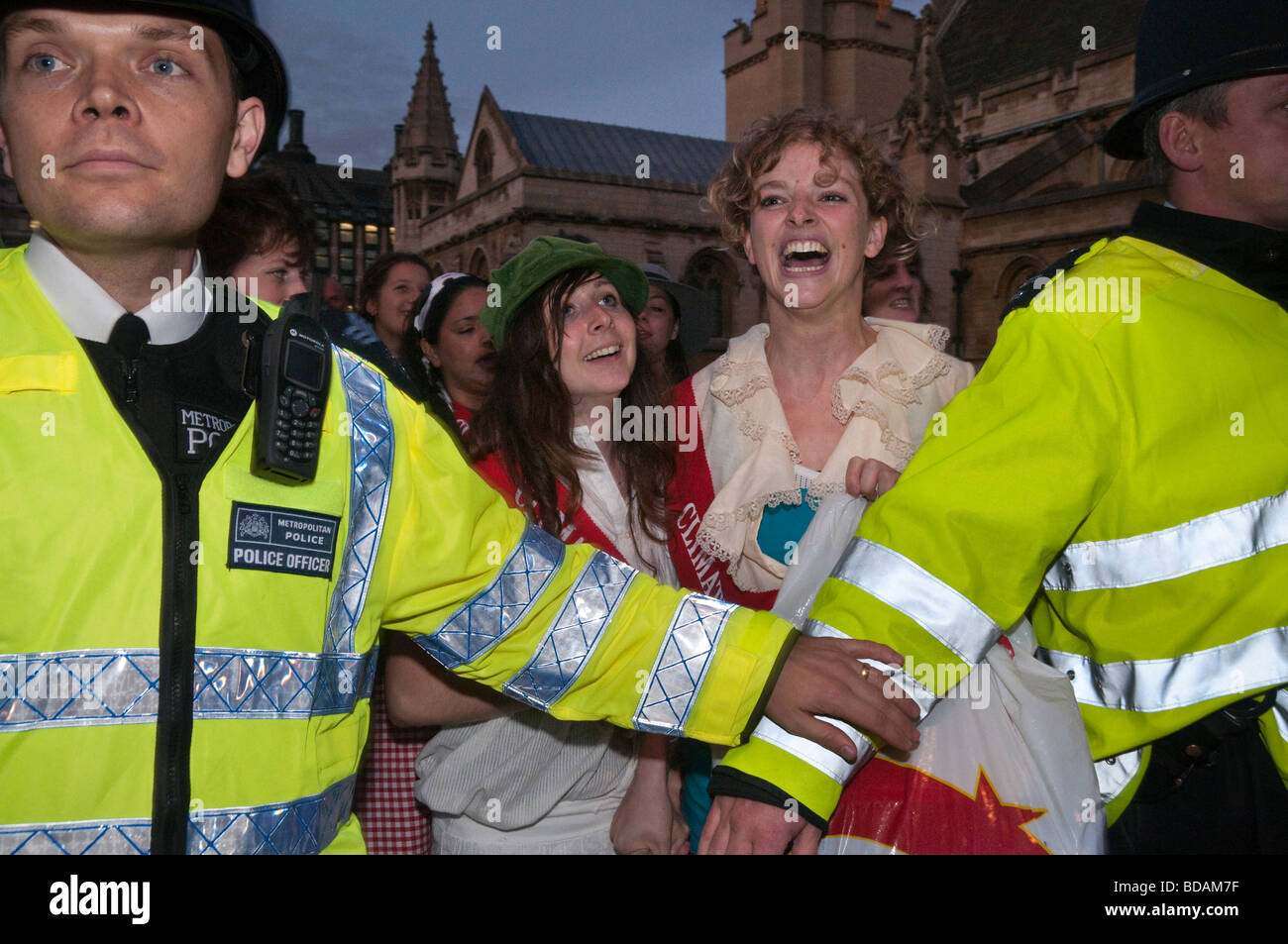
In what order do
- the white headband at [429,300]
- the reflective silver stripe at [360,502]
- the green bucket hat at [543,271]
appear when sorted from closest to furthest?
the reflective silver stripe at [360,502]
the green bucket hat at [543,271]
the white headband at [429,300]

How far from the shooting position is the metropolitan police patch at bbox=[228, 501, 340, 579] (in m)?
1.54

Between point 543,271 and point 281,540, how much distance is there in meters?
1.91

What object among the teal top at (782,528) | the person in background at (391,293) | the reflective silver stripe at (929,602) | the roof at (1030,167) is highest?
the roof at (1030,167)

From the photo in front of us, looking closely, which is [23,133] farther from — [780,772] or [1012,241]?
[1012,241]

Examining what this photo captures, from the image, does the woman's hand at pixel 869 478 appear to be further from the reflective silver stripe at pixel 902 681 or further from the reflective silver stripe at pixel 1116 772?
the reflective silver stripe at pixel 1116 772

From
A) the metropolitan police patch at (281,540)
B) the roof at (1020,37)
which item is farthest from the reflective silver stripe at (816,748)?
the roof at (1020,37)

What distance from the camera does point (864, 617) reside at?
6.16 ft

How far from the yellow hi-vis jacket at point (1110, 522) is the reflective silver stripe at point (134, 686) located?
0.89 m

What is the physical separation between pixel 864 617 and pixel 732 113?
44260 millimetres

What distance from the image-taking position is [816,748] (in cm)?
189

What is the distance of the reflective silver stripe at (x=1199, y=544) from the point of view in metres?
1.85

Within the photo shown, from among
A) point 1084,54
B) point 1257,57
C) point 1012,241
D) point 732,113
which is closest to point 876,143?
point 1257,57

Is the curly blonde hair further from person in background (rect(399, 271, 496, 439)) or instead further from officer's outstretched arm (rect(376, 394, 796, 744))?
person in background (rect(399, 271, 496, 439))

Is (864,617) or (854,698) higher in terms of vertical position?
(864,617)
